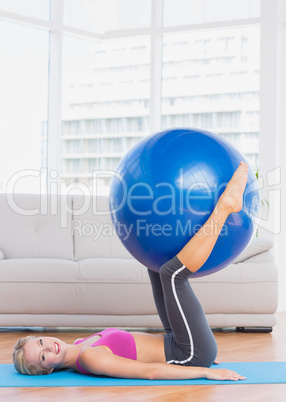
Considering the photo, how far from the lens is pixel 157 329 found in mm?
4047

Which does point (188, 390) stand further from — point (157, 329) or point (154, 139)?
point (157, 329)

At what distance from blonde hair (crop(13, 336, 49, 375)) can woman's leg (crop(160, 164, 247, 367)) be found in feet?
1.77

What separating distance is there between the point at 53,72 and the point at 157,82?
1.05 meters

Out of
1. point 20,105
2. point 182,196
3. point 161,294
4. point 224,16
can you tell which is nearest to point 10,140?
point 20,105

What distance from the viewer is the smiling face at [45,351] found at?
7.81 ft

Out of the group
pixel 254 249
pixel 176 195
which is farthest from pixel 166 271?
pixel 254 249

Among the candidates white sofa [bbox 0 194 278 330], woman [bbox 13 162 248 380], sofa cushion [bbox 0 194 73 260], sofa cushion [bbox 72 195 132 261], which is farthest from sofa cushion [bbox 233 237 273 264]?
woman [bbox 13 162 248 380]

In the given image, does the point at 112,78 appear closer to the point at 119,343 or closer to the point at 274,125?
the point at 274,125

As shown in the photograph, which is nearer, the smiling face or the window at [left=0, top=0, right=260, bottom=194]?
the smiling face

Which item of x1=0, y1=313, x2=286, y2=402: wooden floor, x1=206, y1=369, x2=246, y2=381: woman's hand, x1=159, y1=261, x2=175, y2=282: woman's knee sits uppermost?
x1=159, y1=261, x2=175, y2=282: woman's knee

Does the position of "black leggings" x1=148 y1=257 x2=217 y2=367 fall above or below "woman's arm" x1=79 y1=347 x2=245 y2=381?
above

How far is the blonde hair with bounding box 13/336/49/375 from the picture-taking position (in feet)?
8.00

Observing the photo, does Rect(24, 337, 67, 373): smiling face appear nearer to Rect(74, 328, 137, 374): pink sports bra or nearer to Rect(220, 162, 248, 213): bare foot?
Rect(74, 328, 137, 374): pink sports bra

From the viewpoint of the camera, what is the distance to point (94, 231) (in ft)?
14.8
